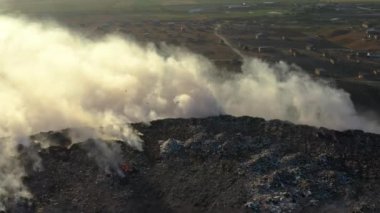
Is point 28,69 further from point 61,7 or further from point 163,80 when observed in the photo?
point 61,7

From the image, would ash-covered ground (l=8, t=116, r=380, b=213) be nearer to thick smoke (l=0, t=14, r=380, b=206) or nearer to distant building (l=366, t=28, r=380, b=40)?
thick smoke (l=0, t=14, r=380, b=206)

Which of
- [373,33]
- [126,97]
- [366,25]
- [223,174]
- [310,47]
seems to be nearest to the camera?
[223,174]

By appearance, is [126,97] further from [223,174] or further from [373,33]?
[373,33]

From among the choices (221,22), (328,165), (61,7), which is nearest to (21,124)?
(328,165)

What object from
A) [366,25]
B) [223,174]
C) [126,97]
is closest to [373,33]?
[366,25]

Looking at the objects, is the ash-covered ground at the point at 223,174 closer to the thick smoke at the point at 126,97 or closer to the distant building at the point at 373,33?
the thick smoke at the point at 126,97

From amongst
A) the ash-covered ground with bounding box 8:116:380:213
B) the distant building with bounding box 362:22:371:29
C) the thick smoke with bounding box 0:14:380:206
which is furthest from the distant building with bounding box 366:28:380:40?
the ash-covered ground with bounding box 8:116:380:213
